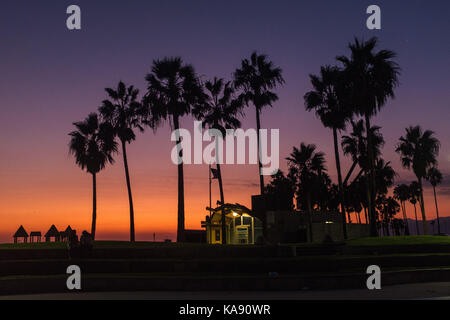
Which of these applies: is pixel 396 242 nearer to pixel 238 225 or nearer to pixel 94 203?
pixel 238 225

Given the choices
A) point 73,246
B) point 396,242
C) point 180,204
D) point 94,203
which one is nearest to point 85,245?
point 73,246

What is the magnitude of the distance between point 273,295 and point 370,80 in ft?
74.4

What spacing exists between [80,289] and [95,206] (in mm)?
26128

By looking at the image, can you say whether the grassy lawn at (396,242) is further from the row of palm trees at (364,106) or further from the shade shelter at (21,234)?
the shade shelter at (21,234)

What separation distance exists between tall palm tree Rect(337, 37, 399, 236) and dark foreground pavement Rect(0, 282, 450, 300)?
17662 mm

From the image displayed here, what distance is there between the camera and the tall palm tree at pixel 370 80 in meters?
31.8

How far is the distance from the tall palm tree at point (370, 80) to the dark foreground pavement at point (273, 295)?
17662mm

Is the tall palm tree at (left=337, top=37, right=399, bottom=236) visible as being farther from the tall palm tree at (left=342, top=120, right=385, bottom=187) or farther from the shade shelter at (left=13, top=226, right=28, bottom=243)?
the shade shelter at (left=13, top=226, right=28, bottom=243)

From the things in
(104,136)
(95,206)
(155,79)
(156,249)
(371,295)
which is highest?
(155,79)

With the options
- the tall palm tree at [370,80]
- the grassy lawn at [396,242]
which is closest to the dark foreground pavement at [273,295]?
the grassy lawn at [396,242]
